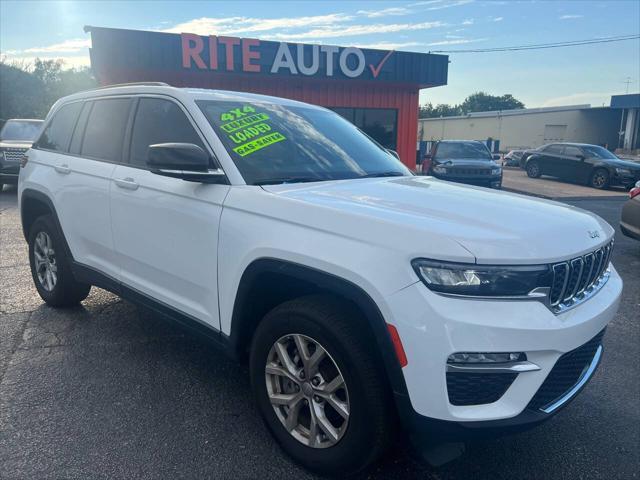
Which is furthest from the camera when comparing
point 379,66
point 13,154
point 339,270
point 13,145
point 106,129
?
point 379,66

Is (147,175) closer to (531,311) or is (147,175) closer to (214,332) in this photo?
(214,332)

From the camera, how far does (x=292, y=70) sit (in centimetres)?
1580

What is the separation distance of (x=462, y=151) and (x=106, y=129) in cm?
1215

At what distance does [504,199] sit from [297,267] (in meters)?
1.31

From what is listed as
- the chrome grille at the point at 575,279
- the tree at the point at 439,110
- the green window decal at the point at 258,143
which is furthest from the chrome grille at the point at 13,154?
the tree at the point at 439,110

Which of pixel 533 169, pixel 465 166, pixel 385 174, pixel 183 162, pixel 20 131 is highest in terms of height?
pixel 183 162

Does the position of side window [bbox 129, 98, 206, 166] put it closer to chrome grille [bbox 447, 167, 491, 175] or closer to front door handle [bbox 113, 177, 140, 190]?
front door handle [bbox 113, 177, 140, 190]

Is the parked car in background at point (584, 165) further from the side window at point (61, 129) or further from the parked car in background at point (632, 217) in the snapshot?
the side window at point (61, 129)

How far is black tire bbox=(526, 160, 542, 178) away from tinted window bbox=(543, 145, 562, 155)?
67cm

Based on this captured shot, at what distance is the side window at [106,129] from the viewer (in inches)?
148

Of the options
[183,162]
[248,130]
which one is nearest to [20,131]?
[248,130]

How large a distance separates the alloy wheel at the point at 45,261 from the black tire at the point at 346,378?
9.47 feet

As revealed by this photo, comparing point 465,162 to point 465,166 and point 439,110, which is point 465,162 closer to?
point 465,166

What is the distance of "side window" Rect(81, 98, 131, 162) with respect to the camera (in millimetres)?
3750
